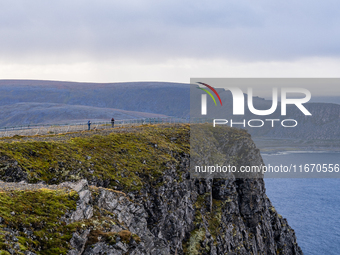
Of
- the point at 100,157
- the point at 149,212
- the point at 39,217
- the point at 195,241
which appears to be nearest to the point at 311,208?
the point at 195,241

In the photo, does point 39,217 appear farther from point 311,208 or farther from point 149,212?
point 311,208

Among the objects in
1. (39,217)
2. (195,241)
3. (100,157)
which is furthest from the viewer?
(195,241)

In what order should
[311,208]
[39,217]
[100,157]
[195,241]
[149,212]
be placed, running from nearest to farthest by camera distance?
[39,217], [149,212], [100,157], [195,241], [311,208]

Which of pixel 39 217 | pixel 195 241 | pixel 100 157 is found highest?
pixel 39 217

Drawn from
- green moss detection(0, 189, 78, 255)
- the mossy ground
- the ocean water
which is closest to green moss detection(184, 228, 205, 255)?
the mossy ground

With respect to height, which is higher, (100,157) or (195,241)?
(100,157)

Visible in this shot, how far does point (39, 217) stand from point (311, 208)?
10173cm

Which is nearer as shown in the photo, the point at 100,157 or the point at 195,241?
the point at 100,157

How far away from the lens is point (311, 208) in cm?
10194

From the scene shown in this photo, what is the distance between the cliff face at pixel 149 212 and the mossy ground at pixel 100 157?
175mm

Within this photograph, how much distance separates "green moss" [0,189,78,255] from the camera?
595 inches

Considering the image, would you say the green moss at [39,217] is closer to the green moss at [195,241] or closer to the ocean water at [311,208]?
the green moss at [195,241]

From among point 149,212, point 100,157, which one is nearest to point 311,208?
point 149,212

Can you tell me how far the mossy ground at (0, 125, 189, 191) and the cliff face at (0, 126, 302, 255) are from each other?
17 cm
